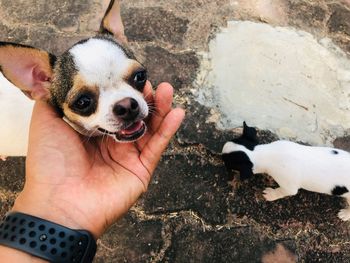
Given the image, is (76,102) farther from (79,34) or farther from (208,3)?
(208,3)

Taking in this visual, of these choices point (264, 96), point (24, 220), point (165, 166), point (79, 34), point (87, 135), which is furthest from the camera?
point (79, 34)

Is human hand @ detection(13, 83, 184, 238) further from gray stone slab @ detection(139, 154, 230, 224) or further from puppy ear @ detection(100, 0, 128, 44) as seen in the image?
gray stone slab @ detection(139, 154, 230, 224)

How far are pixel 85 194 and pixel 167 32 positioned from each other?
208 cm

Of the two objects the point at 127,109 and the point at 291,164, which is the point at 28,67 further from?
the point at 291,164

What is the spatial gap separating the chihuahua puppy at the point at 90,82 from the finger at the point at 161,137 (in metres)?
0.11

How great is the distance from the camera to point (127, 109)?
8.45 ft

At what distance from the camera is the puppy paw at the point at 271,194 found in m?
3.41

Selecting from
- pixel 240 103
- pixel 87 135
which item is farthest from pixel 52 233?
pixel 240 103

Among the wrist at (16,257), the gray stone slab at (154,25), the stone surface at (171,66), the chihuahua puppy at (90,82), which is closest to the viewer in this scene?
the wrist at (16,257)

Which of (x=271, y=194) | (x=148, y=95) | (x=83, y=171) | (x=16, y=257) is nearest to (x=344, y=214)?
(x=271, y=194)

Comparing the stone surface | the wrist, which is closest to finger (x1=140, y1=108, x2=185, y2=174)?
the wrist

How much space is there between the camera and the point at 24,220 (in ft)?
7.70

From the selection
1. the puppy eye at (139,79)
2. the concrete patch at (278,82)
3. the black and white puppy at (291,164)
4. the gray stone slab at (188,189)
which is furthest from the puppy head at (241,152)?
the puppy eye at (139,79)

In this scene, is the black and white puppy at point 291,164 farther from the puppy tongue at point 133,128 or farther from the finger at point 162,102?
the puppy tongue at point 133,128
